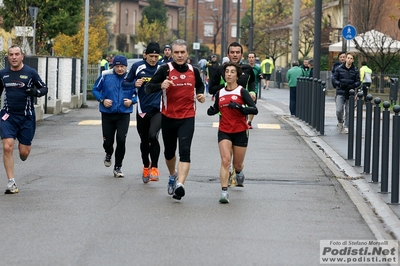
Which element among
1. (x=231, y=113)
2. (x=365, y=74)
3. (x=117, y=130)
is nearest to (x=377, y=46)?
(x=365, y=74)

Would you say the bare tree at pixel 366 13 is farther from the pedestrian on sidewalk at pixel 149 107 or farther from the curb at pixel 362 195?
the pedestrian on sidewalk at pixel 149 107

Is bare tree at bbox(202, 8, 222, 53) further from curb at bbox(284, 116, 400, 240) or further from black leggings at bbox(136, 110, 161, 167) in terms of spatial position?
black leggings at bbox(136, 110, 161, 167)

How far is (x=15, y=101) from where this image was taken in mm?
11906

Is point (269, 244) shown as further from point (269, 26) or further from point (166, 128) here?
point (269, 26)

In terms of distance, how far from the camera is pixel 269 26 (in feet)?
267

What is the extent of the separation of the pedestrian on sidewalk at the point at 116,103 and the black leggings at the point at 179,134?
184cm

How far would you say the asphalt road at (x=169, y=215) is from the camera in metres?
8.07

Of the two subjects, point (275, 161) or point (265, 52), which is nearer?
point (275, 161)

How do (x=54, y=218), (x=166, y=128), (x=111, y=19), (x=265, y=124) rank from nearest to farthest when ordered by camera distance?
(x=54, y=218) → (x=166, y=128) → (x=265, y=124) → (x=111, y=19)

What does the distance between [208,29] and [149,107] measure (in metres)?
111

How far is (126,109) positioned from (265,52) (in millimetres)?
64713

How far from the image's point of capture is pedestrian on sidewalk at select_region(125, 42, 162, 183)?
12625mm

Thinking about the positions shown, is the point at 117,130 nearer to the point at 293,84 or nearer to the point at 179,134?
the point at 179,134

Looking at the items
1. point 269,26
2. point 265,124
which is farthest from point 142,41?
point 265,124
